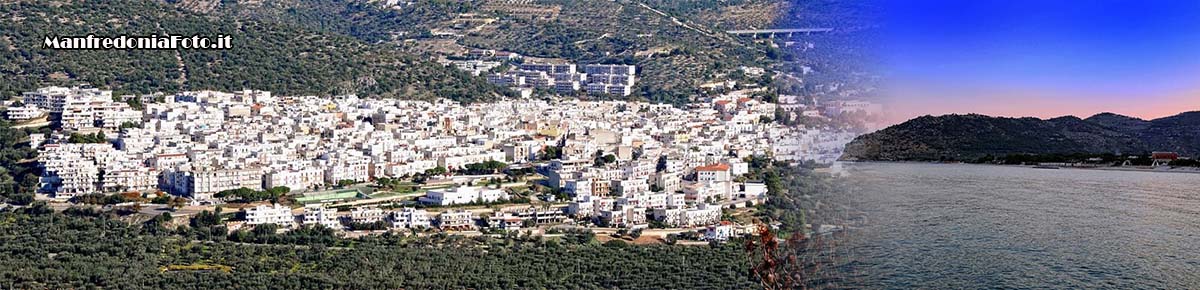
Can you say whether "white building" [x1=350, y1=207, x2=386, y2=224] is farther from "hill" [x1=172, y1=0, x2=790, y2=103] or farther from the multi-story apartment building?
"hill" [x1=172, y1=0, x2=790, y2=103]

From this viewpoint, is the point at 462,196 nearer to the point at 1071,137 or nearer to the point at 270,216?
the point at 270,216

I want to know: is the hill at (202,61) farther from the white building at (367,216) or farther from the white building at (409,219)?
the white building at (409,219)

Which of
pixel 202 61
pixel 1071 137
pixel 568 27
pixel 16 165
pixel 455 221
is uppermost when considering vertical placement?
pixel 568 27

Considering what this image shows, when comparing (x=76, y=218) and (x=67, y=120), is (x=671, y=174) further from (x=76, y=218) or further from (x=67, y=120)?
(x=67, y=120)

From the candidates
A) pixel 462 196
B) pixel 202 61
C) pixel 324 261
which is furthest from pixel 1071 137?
pixel 202 61

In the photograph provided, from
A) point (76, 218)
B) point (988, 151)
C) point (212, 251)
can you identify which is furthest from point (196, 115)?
point (988, 151)

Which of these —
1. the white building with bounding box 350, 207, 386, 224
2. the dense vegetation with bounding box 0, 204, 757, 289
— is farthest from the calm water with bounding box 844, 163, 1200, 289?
the white building with bounding box 350, 207, 386, 224

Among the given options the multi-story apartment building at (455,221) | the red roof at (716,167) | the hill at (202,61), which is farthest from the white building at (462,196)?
the hill at (202,61)
